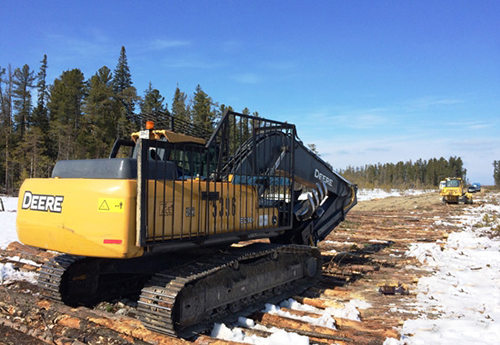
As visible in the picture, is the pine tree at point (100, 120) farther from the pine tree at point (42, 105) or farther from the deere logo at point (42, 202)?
the deere logo at point (42, 202)

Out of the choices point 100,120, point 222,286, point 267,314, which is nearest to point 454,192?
point 267,314

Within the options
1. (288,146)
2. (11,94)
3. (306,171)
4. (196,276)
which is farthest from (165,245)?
(11,94)

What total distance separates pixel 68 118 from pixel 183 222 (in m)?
53.8

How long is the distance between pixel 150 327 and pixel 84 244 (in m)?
1.16

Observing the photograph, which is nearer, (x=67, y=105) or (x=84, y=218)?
(x=84, y=218)

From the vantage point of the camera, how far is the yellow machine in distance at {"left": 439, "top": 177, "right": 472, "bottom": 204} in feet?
113

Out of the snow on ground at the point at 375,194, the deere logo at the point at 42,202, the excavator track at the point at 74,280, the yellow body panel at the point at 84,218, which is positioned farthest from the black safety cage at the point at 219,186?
the snow on ground at the point at 375,194

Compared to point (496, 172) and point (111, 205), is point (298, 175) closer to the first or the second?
point (111, 205)

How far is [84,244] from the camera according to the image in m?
4.20

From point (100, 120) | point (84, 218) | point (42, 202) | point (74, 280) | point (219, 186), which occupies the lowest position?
point (74, 280)

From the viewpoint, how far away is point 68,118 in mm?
52219

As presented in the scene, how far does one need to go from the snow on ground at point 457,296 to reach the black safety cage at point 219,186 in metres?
2.43

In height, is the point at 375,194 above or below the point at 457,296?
above

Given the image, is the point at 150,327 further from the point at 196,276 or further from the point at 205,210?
the point at 205,210
